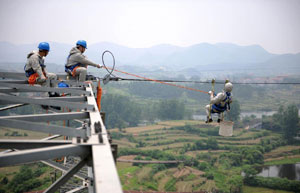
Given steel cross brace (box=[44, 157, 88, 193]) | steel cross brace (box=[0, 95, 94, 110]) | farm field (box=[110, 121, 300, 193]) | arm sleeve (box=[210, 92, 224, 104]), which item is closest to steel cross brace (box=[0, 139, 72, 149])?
steel cross brace (box=[44, 157, 88, 193])

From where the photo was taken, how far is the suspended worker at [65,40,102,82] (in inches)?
319

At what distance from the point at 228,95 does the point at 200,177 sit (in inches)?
2004

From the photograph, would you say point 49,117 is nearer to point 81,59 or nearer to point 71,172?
point 71,172

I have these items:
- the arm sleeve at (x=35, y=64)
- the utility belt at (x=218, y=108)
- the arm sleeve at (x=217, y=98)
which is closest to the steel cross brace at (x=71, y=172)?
the arm sleeve at (x=35, y=64)

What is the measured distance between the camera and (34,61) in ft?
21.9

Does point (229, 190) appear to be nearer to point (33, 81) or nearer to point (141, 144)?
point (141, 144)

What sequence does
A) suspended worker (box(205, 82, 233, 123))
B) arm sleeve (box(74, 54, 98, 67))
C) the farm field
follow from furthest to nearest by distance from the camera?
the farm field
suspended worker (box(205, 82, 233, 123))
arm sleeve (box(74, 54, 98, 67))

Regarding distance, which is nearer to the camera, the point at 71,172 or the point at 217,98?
the point at 71,172

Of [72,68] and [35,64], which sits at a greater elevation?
[72,68]

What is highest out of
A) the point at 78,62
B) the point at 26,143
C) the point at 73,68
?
the point at 78,62

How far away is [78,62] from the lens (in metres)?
8.27

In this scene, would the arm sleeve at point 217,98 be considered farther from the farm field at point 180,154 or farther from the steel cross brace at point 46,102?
the farm field at point 180,154

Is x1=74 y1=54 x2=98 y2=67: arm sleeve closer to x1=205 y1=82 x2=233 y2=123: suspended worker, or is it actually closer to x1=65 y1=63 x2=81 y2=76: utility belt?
x1=65 y1=63 x2=81 y2=76: utility belt

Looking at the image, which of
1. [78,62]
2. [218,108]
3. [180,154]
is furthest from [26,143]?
[180,154]
